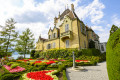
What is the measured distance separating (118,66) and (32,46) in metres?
30.2

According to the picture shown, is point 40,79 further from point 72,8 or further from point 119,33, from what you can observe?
point 72,8

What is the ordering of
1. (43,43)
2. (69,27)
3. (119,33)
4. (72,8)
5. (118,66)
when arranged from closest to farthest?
(118,66) → (119,33) → (69,27) → (72,8) → (43,43)

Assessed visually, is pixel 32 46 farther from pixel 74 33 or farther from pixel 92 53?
pixel 92 53

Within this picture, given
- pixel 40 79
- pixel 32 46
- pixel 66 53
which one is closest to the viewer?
pixel 40 79

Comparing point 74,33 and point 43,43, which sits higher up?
point 74,33

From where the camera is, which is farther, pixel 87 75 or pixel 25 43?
pixel 25 43

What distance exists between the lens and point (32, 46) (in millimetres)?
29000

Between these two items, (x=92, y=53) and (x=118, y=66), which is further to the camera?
(x=92, y=53)

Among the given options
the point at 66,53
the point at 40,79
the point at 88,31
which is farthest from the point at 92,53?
the point at 40,79

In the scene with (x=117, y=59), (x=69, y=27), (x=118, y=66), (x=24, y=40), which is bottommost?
(x=118, y=66)

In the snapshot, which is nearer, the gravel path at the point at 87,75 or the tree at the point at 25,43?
the gravel path at the point at 87,75

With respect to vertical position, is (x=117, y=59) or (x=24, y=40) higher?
(x=24, y=40)

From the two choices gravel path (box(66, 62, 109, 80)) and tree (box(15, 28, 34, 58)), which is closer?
gravel path (box(66, 62, 109, 80))

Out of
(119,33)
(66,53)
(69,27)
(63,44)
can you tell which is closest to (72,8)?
(69,27)
